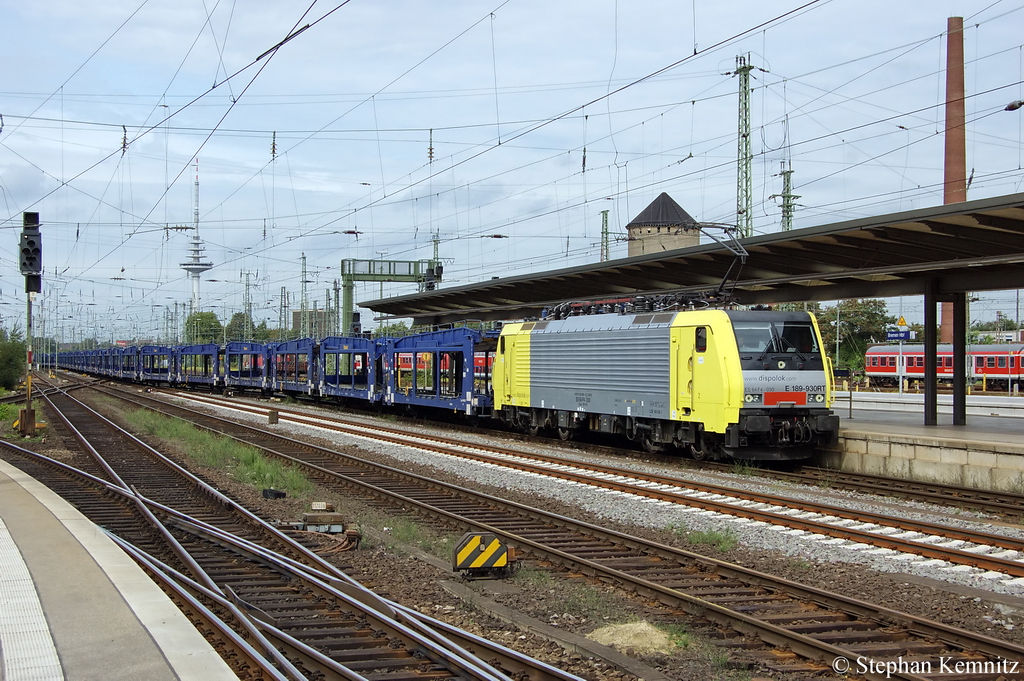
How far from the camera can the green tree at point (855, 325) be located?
64.2 metres

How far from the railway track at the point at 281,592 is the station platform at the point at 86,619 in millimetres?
533

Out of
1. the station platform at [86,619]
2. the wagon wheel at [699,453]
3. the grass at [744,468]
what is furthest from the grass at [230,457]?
the grass at [744,468]

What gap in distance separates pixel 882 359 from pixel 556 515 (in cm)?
4931

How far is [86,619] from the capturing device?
6.45 metres

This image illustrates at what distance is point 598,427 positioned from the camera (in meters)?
21.1

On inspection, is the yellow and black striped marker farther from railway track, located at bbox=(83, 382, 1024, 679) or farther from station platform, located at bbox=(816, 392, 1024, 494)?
station platform, located at bbox=(816, 392, 1024, 494)

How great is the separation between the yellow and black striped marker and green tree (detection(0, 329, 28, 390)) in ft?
183

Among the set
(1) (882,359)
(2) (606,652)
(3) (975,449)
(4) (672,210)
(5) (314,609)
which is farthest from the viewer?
(4) (672,210)

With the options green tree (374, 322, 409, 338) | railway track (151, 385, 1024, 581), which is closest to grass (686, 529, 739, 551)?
railway track (151, 385, 1024, 581)

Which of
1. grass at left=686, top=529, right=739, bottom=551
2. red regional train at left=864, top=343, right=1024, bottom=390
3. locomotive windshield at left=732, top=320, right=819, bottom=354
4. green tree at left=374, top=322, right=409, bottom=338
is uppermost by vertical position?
green tree at left=374, top=322, right=409, bottom=338

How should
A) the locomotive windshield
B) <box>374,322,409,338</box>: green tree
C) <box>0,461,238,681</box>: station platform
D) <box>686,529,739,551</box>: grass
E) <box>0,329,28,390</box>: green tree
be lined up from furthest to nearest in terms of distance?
<box>0,329,28,390</box>: green tree < <box>374,322,409,338</box>: green tree < the locomotive windshield < <box>686,529,739,551</box>: grass < <box>0,461,238,681</box>: station platform

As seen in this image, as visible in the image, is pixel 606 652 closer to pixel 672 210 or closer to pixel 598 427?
pixel 598 427

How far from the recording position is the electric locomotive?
16.7 metres

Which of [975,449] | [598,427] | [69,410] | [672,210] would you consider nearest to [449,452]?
[598,427]
